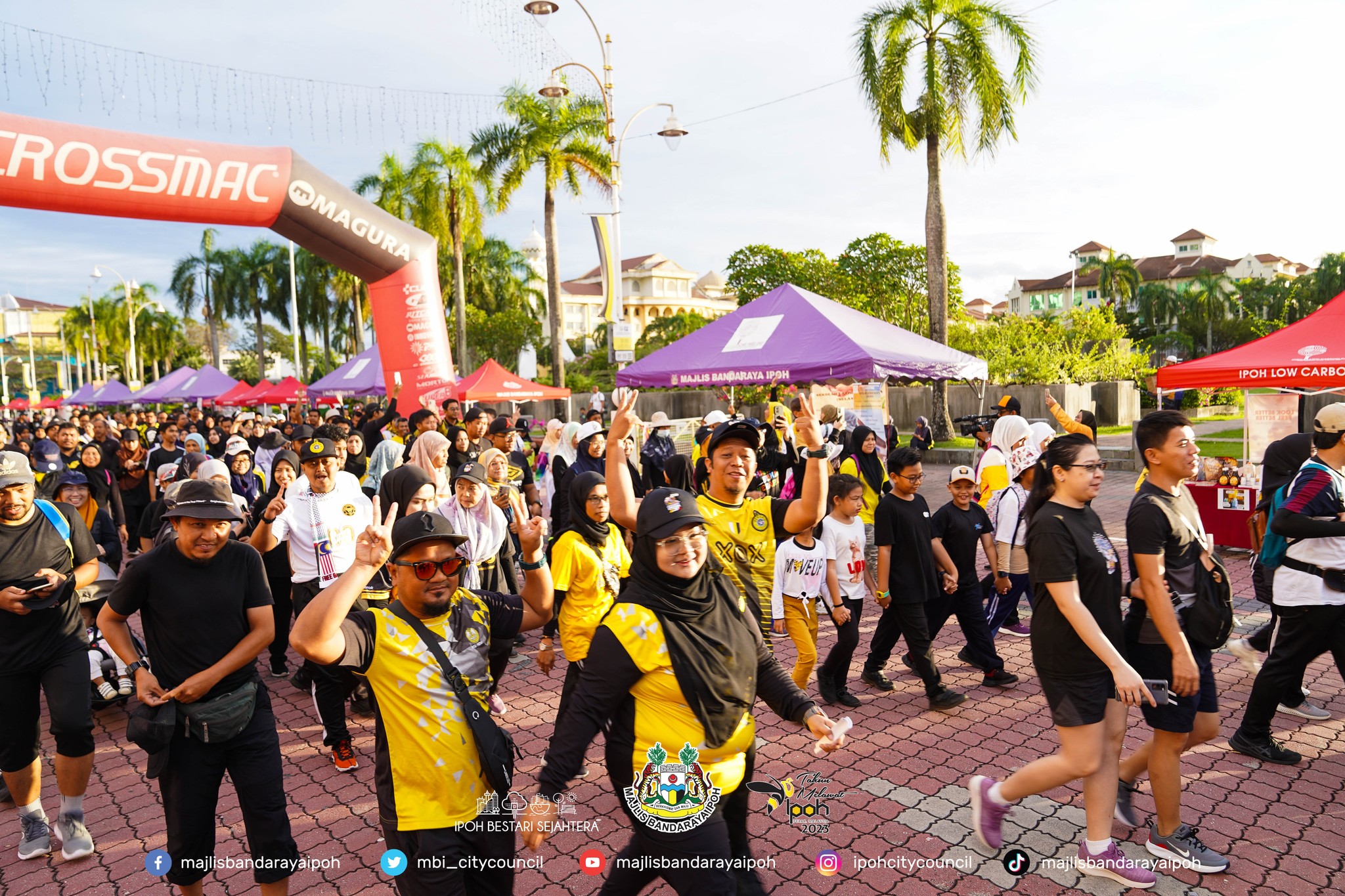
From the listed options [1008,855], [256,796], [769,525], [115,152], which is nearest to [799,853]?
[1008,855]

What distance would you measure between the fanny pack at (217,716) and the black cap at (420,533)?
1.21 m

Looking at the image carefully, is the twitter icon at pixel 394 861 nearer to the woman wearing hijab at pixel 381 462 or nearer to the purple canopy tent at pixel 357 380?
the woman wearing hijab at pixel 381 462

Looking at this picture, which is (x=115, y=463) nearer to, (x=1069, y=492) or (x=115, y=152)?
(x=115, y=152)

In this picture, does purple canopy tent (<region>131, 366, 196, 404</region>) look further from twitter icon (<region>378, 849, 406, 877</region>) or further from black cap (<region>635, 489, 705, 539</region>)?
black cap (<region>635, 489, 705, 539</region>)

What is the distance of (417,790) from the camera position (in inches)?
→ 94.0

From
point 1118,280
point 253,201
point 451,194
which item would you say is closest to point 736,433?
point 253,201

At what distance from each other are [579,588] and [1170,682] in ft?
8.63

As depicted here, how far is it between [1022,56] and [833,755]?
19583mm

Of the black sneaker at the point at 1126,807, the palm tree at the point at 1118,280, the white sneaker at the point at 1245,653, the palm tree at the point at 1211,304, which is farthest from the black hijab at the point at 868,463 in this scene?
the palm tree at the point at 1118,280

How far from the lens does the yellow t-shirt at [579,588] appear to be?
12.8ft

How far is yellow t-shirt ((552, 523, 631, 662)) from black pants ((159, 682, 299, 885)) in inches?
55.0

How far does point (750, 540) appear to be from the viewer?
3.98 metres

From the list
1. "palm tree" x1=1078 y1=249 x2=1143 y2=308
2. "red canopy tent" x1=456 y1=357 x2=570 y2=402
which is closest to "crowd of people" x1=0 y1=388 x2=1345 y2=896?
"red canopy tent" x1=456 y1=357 x2=570 y2=402

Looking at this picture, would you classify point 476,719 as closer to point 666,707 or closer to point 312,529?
point 666,707
